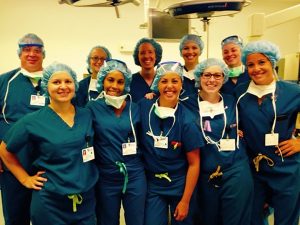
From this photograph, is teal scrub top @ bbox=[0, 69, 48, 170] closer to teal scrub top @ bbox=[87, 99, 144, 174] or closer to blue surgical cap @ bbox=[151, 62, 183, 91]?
teal scrub top @ bbox=[87, 99, 144, 174]

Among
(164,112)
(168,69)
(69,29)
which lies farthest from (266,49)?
(69,29)

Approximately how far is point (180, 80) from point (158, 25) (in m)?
1.07

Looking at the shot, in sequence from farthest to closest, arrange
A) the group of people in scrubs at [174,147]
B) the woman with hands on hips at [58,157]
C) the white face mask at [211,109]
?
1. the white face mask at [211,109]
2. the group of people in scrubs at [174,147]
3. the woman with hands on hips at [58,157]

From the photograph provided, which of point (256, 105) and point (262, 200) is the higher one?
point (256, 105)

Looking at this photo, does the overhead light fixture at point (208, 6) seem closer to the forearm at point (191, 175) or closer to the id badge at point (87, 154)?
the forearm at point (191, 175)

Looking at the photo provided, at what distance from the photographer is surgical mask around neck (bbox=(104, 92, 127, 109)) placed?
1.62m

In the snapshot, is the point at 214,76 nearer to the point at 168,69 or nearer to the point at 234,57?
the point at 168,69

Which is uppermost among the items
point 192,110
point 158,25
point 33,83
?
point 158,25

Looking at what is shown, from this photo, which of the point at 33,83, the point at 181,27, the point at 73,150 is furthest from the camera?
the point at 181,27

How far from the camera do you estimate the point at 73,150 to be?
4.67ft

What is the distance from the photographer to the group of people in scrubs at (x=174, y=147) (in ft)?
5.03

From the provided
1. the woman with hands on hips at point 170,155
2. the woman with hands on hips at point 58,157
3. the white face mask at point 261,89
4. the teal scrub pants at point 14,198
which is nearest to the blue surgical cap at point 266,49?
the white face mask at point 261,89

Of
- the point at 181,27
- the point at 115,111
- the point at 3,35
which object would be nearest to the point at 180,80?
the point at 115,111

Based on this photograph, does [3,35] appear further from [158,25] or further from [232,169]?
[232,169]
